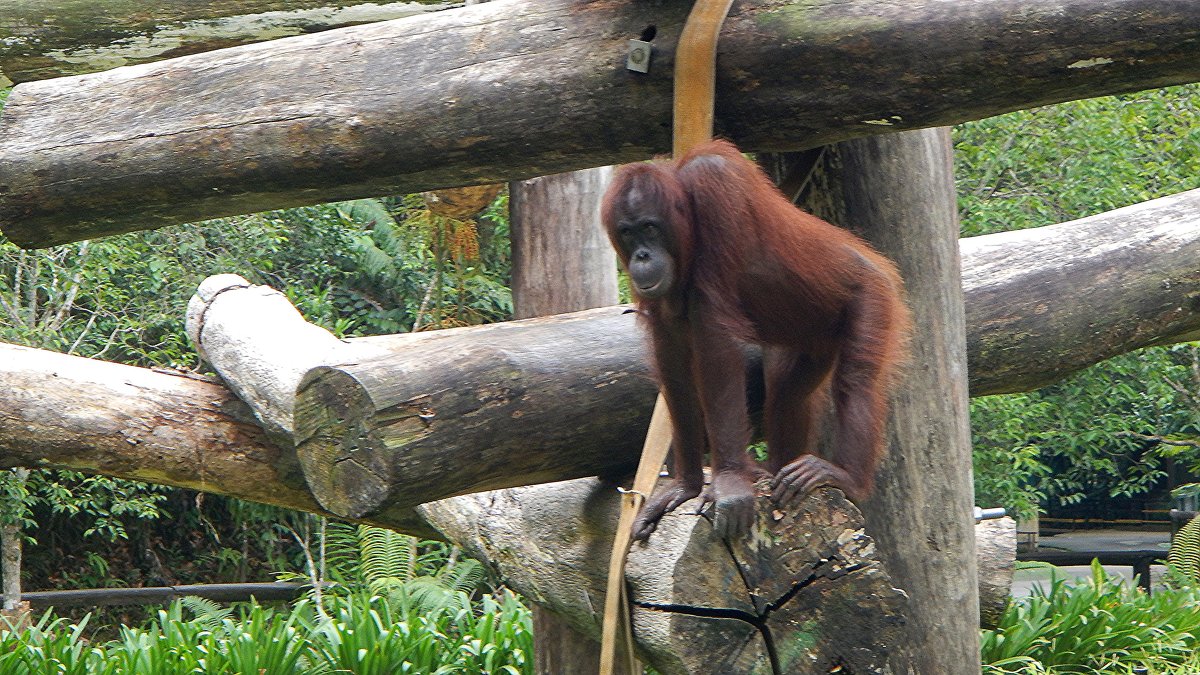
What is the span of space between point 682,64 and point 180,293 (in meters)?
7.03

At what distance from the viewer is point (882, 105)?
2.07 metres

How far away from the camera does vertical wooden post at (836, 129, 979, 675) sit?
100 inches

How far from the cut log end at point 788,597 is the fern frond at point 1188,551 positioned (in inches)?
271

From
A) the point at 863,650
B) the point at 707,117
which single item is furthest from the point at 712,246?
the point at 863,650

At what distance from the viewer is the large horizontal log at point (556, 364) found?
232 centimetres

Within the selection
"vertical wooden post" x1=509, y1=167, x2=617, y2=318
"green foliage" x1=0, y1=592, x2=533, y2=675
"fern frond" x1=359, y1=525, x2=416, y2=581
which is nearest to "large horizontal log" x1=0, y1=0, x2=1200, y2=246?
"vertical wooden post" x1=509, y1=167, x2=617, y2=318

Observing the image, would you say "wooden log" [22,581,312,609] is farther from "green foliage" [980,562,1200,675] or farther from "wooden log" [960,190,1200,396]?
"wooden log" [960,190,1200,396]

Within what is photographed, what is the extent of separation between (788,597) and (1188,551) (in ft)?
23.9

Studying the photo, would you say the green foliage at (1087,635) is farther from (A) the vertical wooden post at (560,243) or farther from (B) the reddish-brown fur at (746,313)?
(B) the reddish-brown fur at (746,313)

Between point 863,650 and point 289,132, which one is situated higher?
point 289,132

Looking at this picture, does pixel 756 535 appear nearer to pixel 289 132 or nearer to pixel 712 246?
pixel 712 246

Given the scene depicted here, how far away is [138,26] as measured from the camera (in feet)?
11.7

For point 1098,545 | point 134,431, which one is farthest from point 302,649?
point 1098,545

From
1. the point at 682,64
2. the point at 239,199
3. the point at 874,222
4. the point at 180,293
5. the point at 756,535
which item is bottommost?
the point at 180,293
